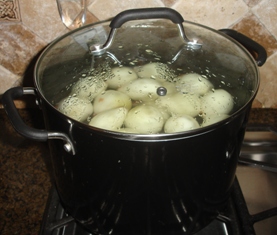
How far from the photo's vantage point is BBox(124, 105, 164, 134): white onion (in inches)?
20.3

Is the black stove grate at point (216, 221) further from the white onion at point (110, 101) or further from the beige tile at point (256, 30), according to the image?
the beige tile at point (256, 30)

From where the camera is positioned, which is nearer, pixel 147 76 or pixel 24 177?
pixel 147 76

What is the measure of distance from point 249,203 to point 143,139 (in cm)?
41

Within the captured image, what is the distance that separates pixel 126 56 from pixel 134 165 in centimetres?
23

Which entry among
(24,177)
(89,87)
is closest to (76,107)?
(89,87)

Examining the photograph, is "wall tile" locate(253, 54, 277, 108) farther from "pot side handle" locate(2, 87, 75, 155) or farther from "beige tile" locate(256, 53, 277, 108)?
"pot side handle" locate(2, 87, 75, 155)

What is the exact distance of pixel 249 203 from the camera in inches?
30.0

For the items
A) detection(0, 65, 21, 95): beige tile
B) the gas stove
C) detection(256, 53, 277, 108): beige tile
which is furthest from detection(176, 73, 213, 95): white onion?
detection(0, 65, 21, 95): beige tile

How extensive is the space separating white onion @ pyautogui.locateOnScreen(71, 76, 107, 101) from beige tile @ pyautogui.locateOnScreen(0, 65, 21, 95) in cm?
39

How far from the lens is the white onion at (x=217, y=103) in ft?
1.81

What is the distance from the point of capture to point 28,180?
0.79 m

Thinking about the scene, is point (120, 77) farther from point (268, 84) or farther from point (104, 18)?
point (268, 84)

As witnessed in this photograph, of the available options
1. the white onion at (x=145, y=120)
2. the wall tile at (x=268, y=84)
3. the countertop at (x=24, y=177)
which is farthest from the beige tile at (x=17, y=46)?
the wall tile at (x=268, y=84)

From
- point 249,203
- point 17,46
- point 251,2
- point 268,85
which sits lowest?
point 249,203
